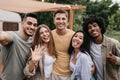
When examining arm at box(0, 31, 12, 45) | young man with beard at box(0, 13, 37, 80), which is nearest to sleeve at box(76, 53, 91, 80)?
young man with beard at box(0, 13, 37, 80)

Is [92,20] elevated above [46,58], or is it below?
above

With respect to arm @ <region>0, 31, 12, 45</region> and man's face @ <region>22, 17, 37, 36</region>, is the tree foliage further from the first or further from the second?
arm @ <region>0, 31, 12, 45</region>

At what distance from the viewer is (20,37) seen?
3.98m

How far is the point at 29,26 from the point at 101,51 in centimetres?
99

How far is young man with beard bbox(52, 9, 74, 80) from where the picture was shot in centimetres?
418

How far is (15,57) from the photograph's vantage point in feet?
12.7

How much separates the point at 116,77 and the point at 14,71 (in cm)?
139

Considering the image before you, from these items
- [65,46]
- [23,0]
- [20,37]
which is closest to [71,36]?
[65,46]

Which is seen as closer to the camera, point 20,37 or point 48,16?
point 20,37

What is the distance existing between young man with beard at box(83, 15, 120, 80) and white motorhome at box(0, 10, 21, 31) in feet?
17.8

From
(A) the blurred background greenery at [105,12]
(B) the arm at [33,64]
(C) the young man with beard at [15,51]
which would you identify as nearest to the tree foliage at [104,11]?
(A) the blurred background greenery at [105,12]

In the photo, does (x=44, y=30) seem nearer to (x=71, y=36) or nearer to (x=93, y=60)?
(x=71, y=36)

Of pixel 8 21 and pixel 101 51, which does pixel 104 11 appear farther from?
pixel 101 51

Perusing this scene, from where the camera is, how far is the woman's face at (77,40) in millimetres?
4184
